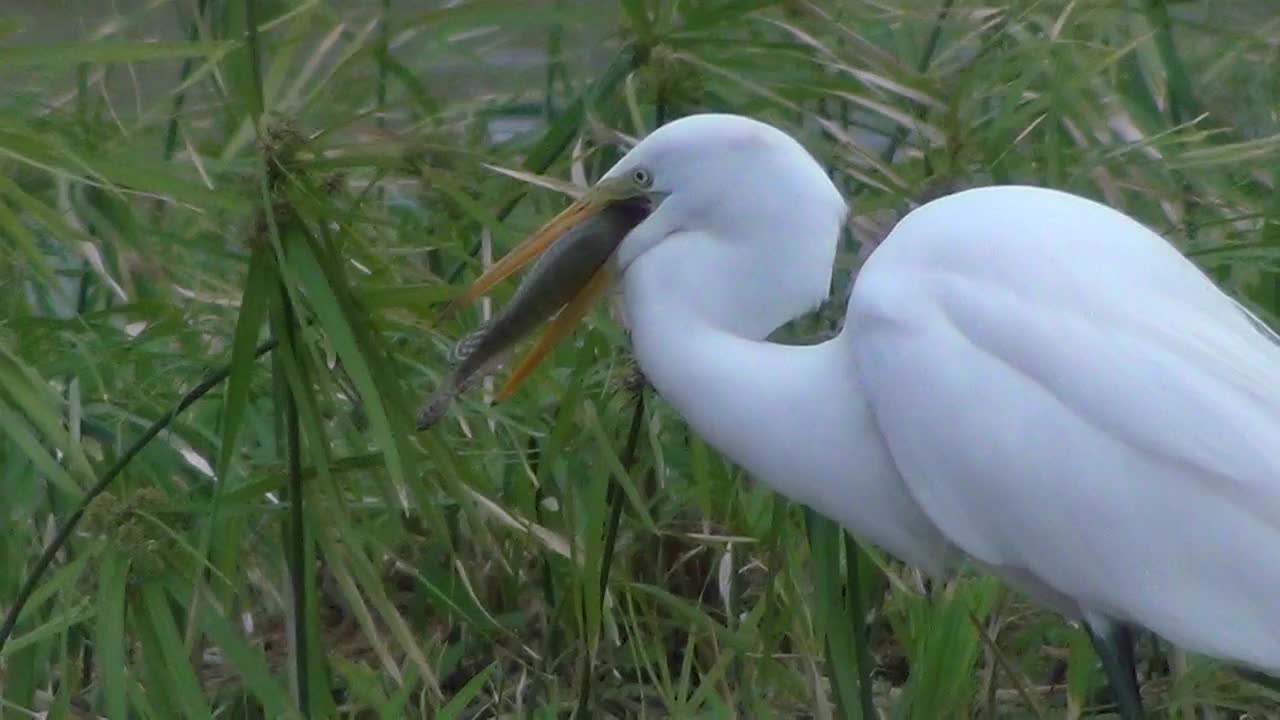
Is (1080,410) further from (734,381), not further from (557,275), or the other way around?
(557,275)

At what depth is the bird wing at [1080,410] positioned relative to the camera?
219 cm

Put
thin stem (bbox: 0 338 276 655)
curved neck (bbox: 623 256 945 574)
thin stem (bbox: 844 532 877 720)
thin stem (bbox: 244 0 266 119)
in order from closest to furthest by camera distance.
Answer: thin stem (bbox: 244 0 266 119)
thin stem (bbox: 0 338 276 655)
curved neck (bbox: 623 256 945 574)
thin stem (bbox: 844 532 877 720)

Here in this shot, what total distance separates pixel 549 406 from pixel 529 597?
10.5 inches

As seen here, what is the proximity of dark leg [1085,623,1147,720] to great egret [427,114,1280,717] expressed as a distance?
0.20 feet

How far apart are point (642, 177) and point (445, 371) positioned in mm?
411

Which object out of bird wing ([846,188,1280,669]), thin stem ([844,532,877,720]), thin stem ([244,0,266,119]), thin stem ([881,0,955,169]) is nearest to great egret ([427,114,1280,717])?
bird wing ([846,188,1280,669])

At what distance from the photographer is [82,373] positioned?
2516 mm

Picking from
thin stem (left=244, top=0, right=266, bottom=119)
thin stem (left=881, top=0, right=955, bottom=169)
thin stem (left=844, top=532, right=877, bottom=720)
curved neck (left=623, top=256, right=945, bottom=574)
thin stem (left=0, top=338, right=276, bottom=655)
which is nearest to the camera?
thin stem (left=244, top=0, right=266, bottom=119)

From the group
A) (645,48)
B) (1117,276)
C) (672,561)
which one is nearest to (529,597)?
(672,561)

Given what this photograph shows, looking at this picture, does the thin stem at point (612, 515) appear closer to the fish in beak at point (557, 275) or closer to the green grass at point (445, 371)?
the green grass at point (445, 371)

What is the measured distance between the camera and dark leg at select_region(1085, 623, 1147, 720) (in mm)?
2350

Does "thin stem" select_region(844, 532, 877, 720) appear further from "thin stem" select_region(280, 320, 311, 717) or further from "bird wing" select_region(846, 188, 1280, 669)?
"thin stem" select_region(280, 320, 311, 717)

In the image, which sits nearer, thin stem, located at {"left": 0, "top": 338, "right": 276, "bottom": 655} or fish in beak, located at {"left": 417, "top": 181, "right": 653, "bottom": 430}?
thin stem, located at {"left": 0, "top": 338, "right": 276, "bottom": 655}

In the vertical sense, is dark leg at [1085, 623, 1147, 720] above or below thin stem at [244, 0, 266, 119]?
below
